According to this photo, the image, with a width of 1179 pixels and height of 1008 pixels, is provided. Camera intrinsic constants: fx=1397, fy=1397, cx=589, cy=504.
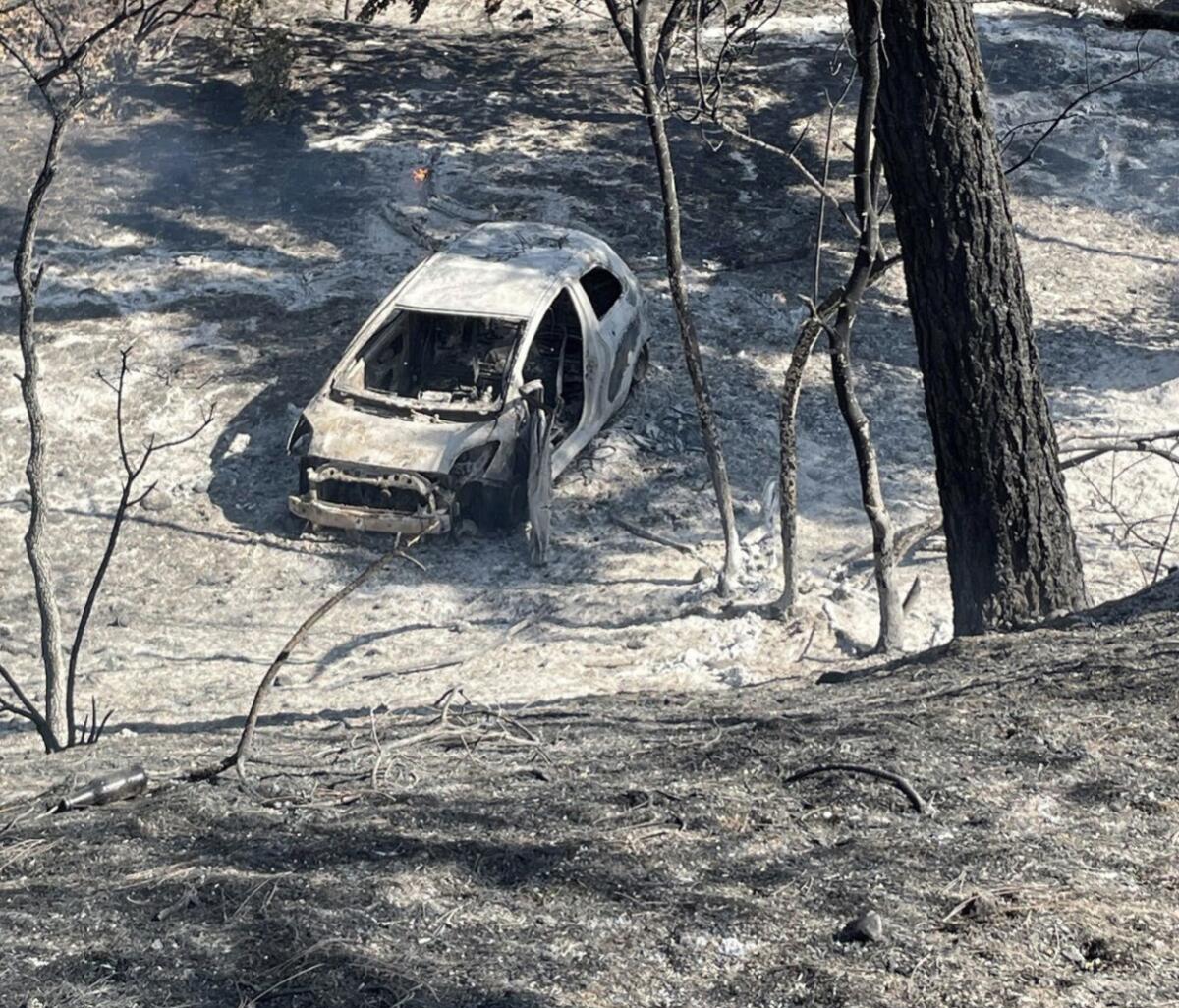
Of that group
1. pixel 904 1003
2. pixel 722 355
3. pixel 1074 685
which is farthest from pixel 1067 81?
pixel 904 1003

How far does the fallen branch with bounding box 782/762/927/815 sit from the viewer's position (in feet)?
13.5

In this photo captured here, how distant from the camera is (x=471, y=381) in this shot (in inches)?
415

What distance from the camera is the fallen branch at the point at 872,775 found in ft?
13.5

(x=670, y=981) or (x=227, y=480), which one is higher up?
(x=670, y=981)

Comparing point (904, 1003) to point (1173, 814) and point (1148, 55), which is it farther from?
point (1148, 55)

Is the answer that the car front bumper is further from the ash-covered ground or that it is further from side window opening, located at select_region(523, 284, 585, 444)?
side window opening, located at select_region(523, 284, 585, 444)

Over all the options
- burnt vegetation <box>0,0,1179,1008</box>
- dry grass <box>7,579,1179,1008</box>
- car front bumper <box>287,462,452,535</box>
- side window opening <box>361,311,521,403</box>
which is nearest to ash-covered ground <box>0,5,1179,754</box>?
burnt vegetation <box>0,0,1179,1008</box>

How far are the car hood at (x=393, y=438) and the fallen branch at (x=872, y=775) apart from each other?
17.1 feet

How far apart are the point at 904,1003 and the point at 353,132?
48.0 ft

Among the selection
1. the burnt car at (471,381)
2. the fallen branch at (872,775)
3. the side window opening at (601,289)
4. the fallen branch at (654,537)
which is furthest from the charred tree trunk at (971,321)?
the side window opening at (601,289)

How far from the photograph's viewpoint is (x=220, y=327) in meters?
12.6

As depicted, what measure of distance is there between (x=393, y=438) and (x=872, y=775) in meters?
5.74

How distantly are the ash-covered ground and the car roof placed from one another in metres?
1.31

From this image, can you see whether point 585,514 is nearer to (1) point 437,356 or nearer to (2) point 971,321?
(1) point 437,356
